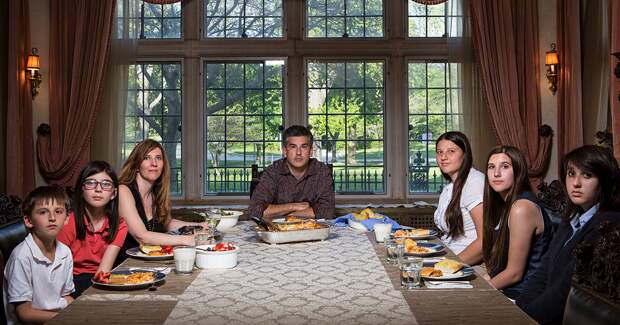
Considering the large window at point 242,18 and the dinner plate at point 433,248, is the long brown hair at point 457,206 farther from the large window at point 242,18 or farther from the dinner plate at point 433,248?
the large window at point 242,18

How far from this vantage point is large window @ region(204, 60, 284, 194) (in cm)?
691

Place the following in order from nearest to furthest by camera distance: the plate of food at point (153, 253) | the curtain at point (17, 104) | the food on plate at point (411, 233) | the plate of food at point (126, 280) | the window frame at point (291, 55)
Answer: the plate of food at point (126, 280) → the plate of food at point (153, 253) → the food on plate at point (411, 233) → the curtain at point (17, 104) → the window frame at point (291, 55)

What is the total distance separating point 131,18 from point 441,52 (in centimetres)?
292

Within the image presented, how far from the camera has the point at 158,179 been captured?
379cm

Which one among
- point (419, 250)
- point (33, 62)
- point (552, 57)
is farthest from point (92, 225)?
point (552, 57)

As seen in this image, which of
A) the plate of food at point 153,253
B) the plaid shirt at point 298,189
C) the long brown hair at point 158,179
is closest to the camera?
the plate of food at point 153,253

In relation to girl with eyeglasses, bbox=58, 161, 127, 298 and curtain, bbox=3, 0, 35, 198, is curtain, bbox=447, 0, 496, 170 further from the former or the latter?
girl with eyeglasses, bbox=58, 161, 127, 298

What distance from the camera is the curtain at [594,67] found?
18.4 ft

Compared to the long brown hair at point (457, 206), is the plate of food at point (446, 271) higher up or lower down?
lower down

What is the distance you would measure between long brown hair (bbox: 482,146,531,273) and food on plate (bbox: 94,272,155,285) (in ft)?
4.88

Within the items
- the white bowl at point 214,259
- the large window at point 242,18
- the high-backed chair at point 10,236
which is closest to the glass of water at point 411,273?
the white bowl at point 214,259

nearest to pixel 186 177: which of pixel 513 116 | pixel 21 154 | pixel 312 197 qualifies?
pixel 21 154

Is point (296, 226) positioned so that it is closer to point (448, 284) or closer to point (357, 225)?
point (357, 225)

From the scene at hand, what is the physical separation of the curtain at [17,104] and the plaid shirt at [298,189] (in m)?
2.60
